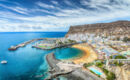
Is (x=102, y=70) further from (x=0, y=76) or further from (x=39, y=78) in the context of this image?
(x=0, y=76)

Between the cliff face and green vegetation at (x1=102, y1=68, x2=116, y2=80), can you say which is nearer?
green vegetation at (x1=102, y1=68, x2=116, y2=80)

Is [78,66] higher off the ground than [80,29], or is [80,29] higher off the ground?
[80,29]

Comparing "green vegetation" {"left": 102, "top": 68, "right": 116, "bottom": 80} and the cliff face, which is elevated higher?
the cliff face

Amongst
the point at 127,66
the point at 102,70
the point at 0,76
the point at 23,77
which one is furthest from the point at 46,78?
the point at 127,66

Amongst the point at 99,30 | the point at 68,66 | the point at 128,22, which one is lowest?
the point at 68,66

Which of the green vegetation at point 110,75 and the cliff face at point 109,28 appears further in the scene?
the cliff face at point 109,28

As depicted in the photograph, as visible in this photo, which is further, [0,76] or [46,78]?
[0,76]

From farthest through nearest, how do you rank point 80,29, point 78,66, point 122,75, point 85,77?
point 80,29 < point 78,66 < point 85,77 < point 122,75

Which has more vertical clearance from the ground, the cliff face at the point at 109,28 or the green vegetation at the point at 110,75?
the cliff face at the point at 109,28

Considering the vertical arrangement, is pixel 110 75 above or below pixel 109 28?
below

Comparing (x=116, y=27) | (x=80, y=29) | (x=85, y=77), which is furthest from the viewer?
(x=80, y=29)

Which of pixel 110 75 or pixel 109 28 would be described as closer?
pixel 110 75
